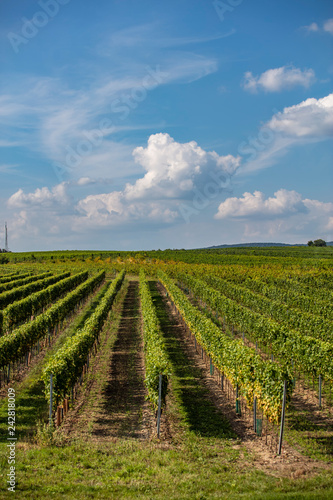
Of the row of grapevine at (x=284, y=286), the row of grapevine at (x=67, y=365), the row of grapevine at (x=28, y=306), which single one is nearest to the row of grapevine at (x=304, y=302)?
the row of grapevine at (x=284, y=286)

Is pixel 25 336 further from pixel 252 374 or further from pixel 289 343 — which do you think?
pixel 289 343

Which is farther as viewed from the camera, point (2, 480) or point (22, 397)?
point (22, 397)

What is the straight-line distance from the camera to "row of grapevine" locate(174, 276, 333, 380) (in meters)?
17.5

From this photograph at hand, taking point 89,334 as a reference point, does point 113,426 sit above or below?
below

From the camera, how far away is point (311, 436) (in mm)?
13195

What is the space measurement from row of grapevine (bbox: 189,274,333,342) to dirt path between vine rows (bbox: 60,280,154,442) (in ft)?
35.1

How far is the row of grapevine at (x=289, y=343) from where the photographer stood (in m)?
17.5

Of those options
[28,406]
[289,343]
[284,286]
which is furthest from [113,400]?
[284,286]

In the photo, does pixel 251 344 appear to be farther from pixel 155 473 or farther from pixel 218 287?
pixel 218 287

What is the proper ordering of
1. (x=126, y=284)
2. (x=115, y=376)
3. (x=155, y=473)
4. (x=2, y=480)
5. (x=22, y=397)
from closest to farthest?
1. (x=2, y=480)
2. (x=155, y=473)
3. (x=22, y=397)
4. (x=115, y=376)
5. (x=126, y=284)

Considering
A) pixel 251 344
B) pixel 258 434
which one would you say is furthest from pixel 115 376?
pixel 251 344

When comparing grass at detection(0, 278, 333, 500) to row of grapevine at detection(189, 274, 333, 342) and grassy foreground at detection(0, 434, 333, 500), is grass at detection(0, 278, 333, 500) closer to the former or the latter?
grassy foreground at detection(0, 434, 333, 500)

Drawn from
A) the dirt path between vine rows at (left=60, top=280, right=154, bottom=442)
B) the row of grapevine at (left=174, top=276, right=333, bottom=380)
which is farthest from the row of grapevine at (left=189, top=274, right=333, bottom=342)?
the dirt path between vine rows at (left=60, top=280, right=154, bottom=442)

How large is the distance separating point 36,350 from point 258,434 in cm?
1623
